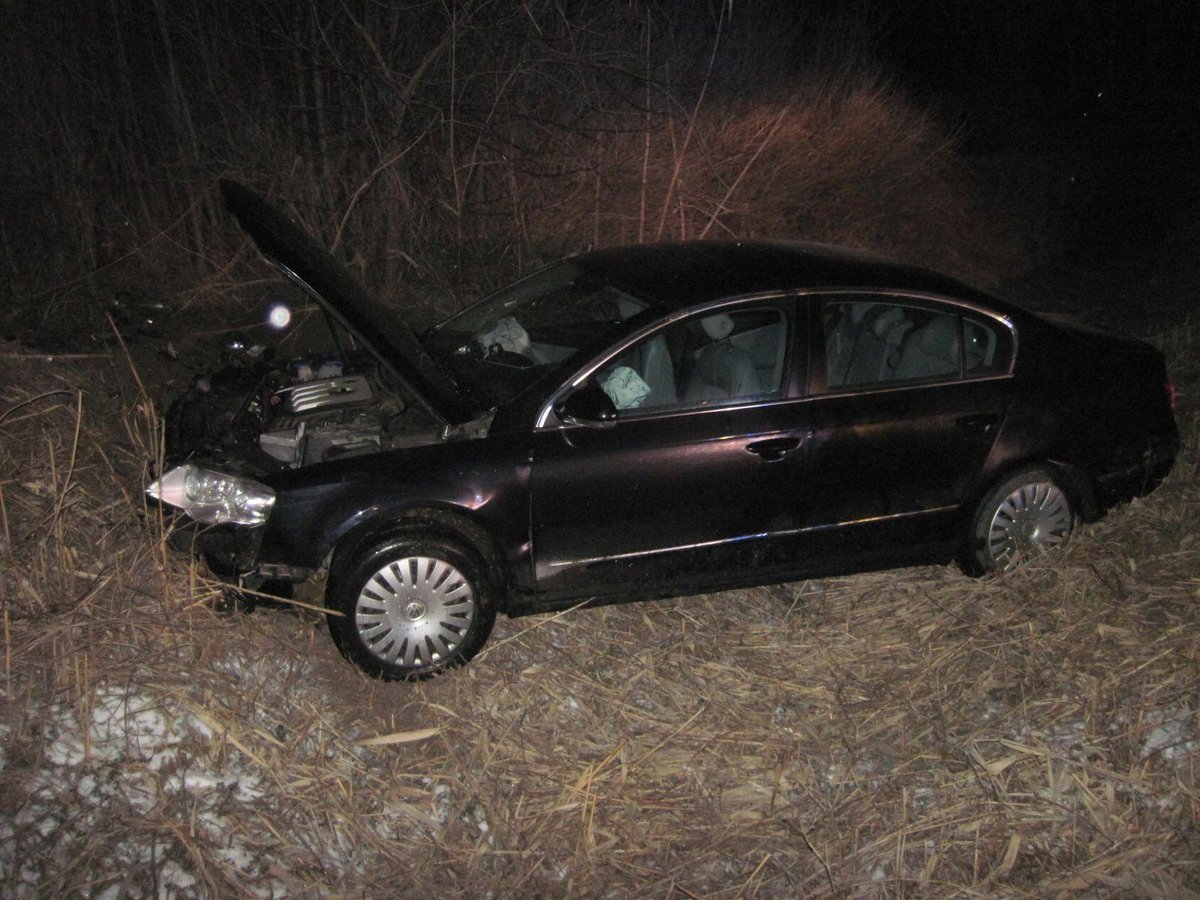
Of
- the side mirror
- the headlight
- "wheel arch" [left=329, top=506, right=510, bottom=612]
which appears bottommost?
→ "wheel arch" [left=329, top=506, right=510, bottom=612]

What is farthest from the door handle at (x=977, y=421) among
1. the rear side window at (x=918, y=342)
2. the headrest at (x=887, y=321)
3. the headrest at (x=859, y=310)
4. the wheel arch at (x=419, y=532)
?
the wheel arch at (x=419, y=532)

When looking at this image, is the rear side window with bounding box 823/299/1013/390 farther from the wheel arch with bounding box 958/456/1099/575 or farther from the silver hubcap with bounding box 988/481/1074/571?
the silver hubcap with bounding box 988/481/1074/571

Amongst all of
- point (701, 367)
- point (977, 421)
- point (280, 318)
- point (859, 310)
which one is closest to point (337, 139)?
point (280, 318)

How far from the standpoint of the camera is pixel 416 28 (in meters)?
9.11

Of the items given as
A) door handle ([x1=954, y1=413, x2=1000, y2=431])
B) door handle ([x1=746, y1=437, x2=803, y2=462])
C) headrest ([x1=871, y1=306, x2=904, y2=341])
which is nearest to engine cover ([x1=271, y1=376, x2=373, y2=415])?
door handle ([x1=746, y1=437, x2=803, y2=462])

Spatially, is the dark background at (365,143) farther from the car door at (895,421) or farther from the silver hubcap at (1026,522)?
the silver hubcap at (1026,522)

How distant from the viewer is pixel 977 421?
4816 mm

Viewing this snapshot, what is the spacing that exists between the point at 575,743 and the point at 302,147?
22.1 feet

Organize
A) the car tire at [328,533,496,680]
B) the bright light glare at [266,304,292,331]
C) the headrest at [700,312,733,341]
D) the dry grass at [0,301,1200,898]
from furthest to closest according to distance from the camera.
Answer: the bright light glare at [266,304,292,331] < the headrest at [700,312,733,341] < the car tire at [328,533,496,680] < the dry grass at [0,301,1200,898]

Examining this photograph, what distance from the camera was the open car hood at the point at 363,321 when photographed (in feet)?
13.8

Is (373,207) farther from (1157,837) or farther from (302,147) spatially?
(1157,837)

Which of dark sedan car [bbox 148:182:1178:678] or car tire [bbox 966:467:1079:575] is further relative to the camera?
car tire [bbox 966:467:1079:575]

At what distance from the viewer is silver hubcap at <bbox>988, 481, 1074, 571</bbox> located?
16.4 ft

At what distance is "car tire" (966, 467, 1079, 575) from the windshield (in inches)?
72.9
